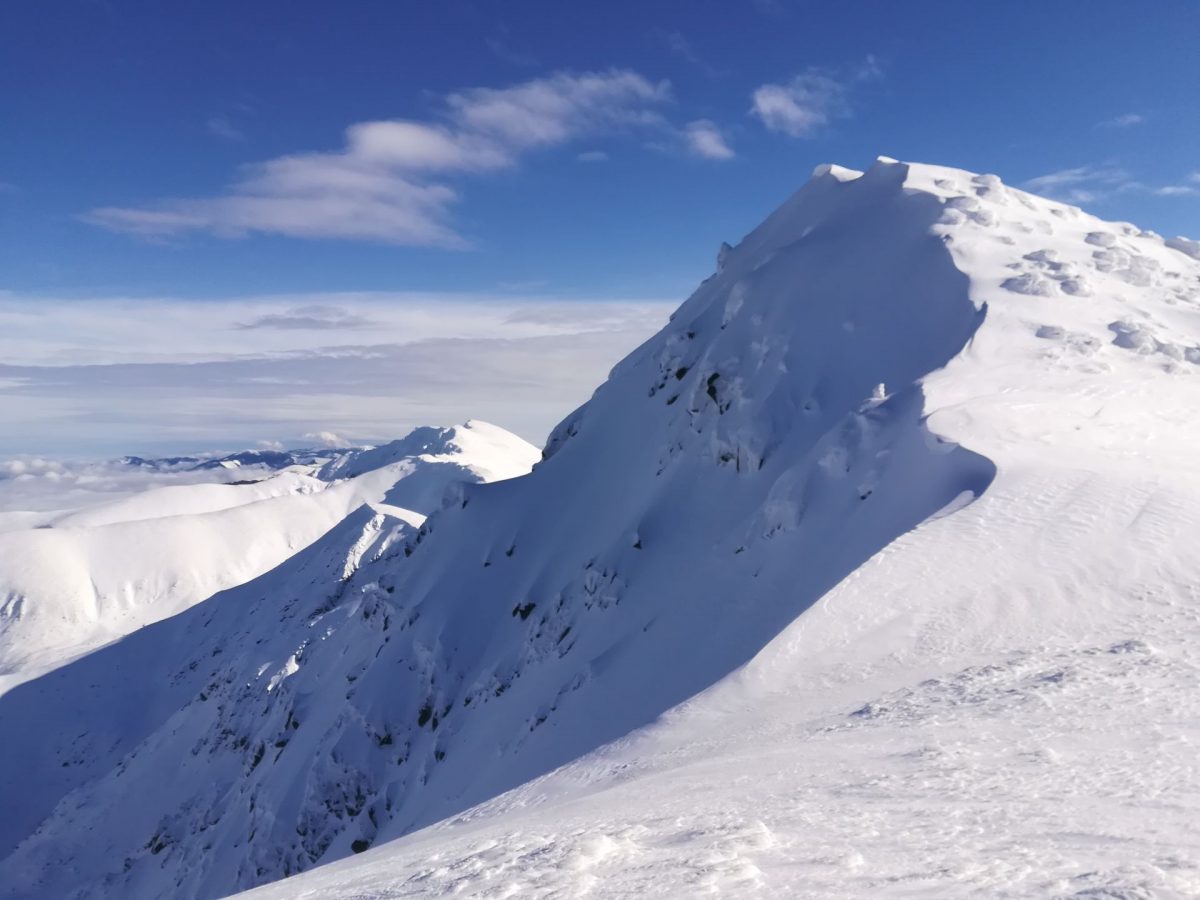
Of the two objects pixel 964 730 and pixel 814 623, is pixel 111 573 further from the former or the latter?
pixel 964 730

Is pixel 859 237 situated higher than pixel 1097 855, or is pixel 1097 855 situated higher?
pixel 859 237

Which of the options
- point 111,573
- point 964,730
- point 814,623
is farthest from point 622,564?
point 111,573

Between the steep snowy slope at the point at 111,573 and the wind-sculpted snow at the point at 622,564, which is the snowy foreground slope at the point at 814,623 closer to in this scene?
the wind-sculpted snow at the point at 622,564

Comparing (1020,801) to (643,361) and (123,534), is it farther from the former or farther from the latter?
(123,534)

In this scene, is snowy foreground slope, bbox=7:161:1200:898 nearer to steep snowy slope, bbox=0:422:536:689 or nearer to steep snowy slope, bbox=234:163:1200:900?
steep snowy slope, bbox=234:163:1200:900

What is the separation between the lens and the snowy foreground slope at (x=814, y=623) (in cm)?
738

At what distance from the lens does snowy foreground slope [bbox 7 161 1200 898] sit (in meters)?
7.38

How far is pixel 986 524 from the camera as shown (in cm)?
1628

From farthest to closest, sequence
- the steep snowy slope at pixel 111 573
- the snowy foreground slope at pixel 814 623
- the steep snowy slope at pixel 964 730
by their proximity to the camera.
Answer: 1. the steep snowy slope at pixel 111 573
2. the snowy foreground slope at pixel 814 623
3. the steep snowy slope at pixel 964 730

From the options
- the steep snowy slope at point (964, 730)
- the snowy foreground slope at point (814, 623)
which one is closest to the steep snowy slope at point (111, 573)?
the snowy foreground slope at point (814, 623)

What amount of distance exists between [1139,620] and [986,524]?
12.9 feet

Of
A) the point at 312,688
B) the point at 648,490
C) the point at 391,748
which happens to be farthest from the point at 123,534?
the point at 648,490

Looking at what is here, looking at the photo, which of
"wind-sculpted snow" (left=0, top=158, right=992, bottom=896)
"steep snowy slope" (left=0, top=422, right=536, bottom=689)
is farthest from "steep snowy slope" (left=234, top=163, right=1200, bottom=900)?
"steep snowy slope" (left=0, top=422, right=536, bottom=689)

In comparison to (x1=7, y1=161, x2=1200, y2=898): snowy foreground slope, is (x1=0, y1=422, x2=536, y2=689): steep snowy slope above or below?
below
